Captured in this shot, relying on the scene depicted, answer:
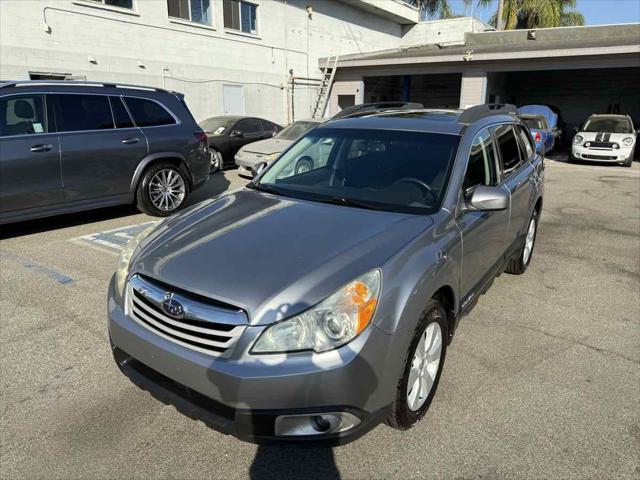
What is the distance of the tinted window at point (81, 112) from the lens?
613 cm

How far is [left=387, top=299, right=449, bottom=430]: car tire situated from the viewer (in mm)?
2355

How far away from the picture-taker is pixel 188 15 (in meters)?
16.6

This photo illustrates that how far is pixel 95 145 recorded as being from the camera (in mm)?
6332

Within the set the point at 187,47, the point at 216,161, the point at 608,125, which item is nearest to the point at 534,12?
the point at 608,125

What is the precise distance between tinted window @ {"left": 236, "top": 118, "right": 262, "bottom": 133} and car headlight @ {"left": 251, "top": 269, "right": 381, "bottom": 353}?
11.3 m

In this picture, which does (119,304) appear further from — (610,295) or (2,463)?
(610,295)

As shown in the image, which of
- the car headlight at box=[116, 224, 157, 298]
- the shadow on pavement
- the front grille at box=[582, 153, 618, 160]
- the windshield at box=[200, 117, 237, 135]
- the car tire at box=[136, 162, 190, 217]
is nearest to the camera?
the shadow on pavement

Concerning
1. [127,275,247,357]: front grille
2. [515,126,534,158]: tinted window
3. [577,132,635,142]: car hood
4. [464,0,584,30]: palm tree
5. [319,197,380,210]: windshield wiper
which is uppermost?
[464,0,584,30]: palm tree

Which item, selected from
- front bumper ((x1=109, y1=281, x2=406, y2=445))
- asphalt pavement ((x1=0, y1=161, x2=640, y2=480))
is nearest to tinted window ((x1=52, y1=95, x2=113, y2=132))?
asphalt pavement ((x1=0, y1=161, x2=640, y2=480))

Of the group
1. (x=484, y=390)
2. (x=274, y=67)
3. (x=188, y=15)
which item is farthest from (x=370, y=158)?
(x=274, y=67)

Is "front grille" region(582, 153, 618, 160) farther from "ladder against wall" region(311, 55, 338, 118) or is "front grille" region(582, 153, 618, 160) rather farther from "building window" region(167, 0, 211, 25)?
"building window" region(167, 0, 211, 25)

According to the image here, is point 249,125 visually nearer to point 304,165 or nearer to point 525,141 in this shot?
point 525,141

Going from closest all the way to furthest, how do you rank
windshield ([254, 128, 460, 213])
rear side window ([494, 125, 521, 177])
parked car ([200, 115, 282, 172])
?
windshield ([254, 128, 460, 213]) → rear side window ([494, 125, 521, 177]) → parked car ([200, 115, 282, 172])

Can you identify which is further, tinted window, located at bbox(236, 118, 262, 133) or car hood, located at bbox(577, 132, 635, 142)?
car hood, located at bbox(577, 132, 635, 142)
